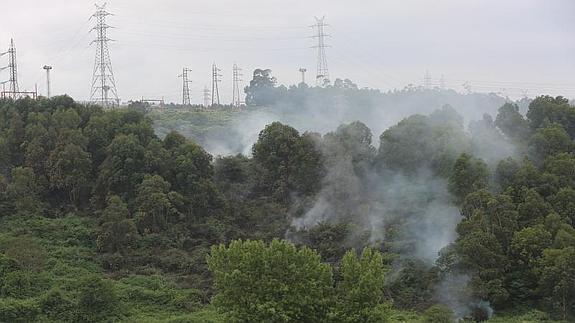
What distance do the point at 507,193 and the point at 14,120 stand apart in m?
24.8

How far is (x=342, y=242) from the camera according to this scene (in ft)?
101

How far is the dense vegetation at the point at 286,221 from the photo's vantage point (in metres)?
20.7

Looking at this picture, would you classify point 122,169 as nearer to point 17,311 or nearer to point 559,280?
point 17,311

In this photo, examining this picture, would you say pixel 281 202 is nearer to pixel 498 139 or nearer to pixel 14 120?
pixel 498 139

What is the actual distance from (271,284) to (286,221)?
14019mm

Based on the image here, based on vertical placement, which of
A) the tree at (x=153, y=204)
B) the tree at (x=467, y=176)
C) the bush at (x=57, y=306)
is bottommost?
the bush at (x=57, y=306)

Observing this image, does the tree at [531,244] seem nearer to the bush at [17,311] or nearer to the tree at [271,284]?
the tree at [271,284]

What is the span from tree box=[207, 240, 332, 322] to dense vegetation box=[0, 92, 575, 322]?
0.04 m

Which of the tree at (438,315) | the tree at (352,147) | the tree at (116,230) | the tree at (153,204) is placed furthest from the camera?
the tree at (352,147)

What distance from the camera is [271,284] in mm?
19938

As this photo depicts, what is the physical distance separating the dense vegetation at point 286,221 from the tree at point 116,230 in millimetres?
76

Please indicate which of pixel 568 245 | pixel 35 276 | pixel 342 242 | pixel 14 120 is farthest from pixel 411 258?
pixel 14 120

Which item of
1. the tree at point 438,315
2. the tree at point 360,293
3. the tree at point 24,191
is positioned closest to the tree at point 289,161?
the tree at point 24,191

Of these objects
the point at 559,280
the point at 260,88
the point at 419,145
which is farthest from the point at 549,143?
the point at 260,88
